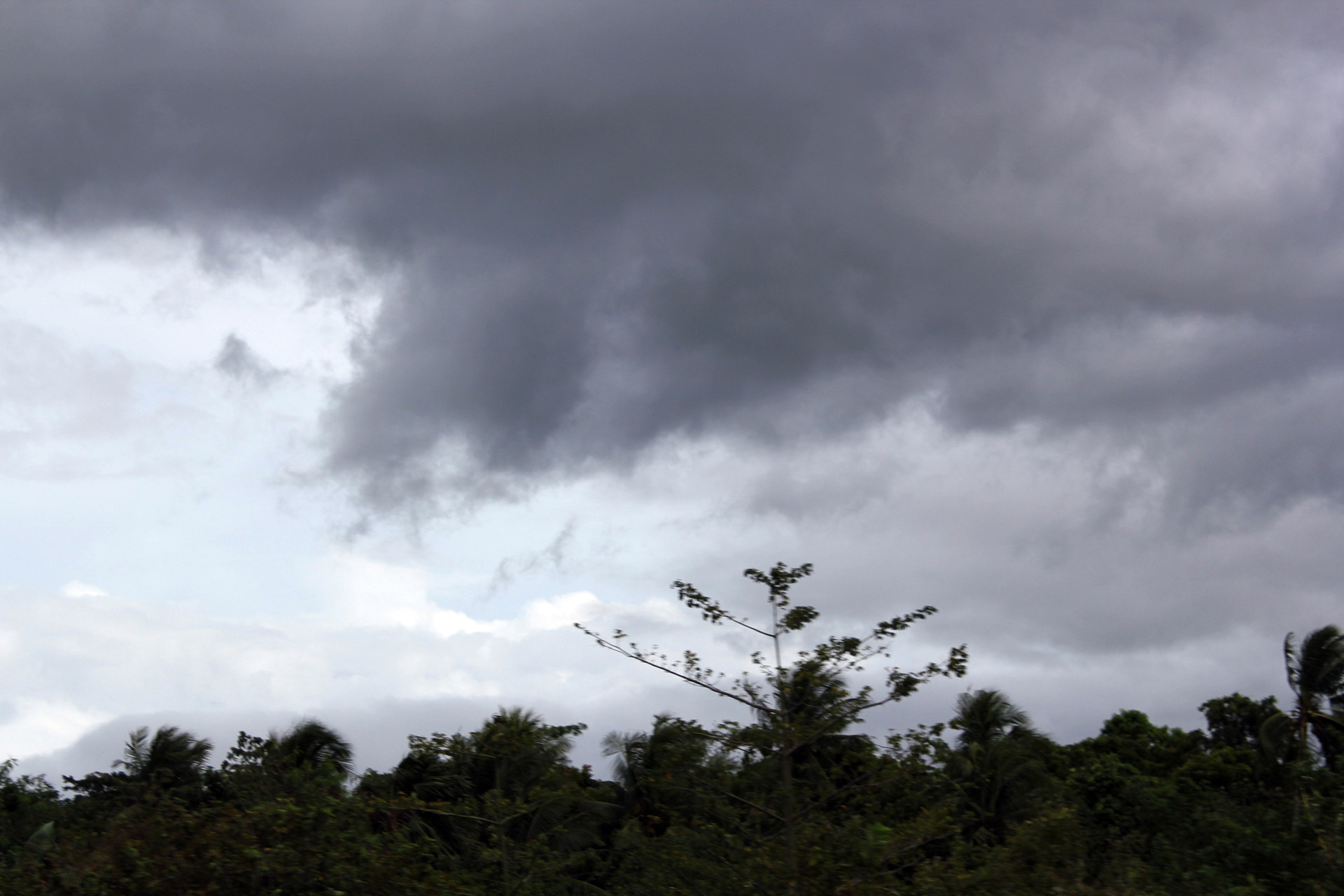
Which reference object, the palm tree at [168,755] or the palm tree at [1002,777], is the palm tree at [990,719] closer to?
the palm tree at [1002,777]

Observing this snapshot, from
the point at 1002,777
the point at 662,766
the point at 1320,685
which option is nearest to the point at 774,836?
the point at 662,766

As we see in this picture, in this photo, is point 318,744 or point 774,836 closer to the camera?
point 774,836

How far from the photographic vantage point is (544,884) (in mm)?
17438

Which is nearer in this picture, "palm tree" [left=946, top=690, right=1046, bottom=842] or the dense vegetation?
the dense vegetation

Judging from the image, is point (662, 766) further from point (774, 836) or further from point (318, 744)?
point (318, 744)

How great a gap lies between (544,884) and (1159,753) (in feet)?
108

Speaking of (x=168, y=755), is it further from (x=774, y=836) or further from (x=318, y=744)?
(x=774, y=836)

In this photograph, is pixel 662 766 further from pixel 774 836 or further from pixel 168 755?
pixel 168 755

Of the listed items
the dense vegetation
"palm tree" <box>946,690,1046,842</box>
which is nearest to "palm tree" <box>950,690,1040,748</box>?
"palm tree" <box>946,690,1046,842</box>

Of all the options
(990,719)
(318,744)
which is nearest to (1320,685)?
(990,719)

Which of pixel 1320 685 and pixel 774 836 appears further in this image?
pixel 1320 685

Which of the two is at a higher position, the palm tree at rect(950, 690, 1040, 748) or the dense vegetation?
the palm tree at rect(950, 690, 1040, 748)

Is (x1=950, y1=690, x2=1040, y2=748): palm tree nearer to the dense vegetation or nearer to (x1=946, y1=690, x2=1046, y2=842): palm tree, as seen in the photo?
(x1=946, y1=690, x2=1046, y2=842): palm tree

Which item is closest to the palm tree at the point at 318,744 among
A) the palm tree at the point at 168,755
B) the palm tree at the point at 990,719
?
the palm tree at the point at 168,755
